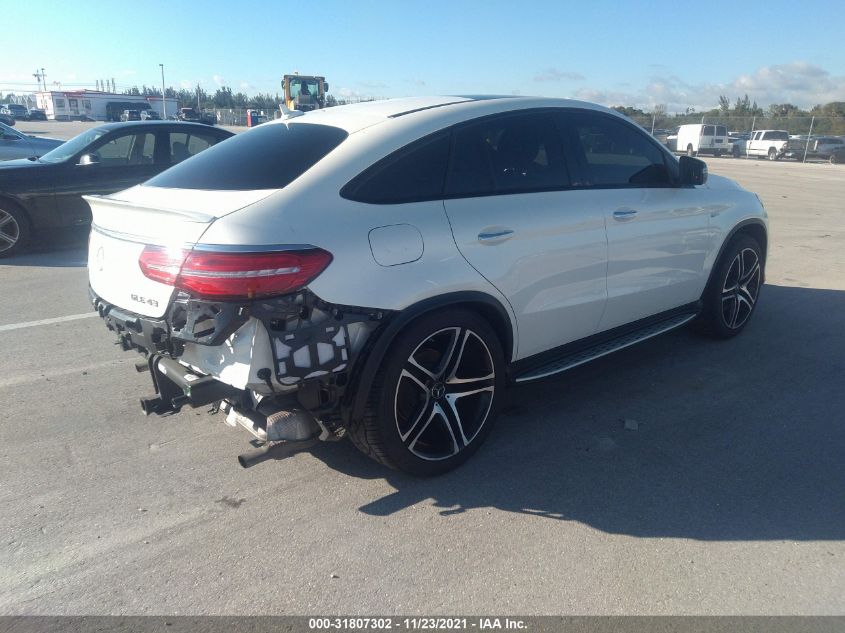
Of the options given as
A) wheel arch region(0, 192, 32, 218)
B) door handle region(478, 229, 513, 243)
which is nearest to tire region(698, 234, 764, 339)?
door handle region(478, 229, 513, 243)

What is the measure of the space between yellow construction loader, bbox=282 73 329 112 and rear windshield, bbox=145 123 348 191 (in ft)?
128

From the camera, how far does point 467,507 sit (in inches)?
127

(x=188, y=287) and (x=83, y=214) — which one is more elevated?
(x=188, y=287)

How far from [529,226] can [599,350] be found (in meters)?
1.07

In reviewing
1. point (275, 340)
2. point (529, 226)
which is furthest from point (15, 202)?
point (529, 226)

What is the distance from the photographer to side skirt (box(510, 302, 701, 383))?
3824mm

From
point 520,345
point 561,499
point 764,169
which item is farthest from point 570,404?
point 764,169

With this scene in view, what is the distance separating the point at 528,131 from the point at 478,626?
106 inches

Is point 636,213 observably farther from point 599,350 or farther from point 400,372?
point 400,372

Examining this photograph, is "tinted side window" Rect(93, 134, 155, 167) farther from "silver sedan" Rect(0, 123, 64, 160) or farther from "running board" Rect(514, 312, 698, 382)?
"running board" Rect(514, 312, 698, 382)

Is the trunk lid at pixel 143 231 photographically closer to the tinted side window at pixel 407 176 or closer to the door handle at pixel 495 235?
the tinted side window at pixel 407 176

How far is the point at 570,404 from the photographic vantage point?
4344 mm

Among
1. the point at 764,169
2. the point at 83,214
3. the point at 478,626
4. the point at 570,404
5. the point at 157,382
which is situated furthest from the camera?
the point at 764,169

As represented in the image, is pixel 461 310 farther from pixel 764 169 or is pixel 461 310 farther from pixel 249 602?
pixel 764 169
